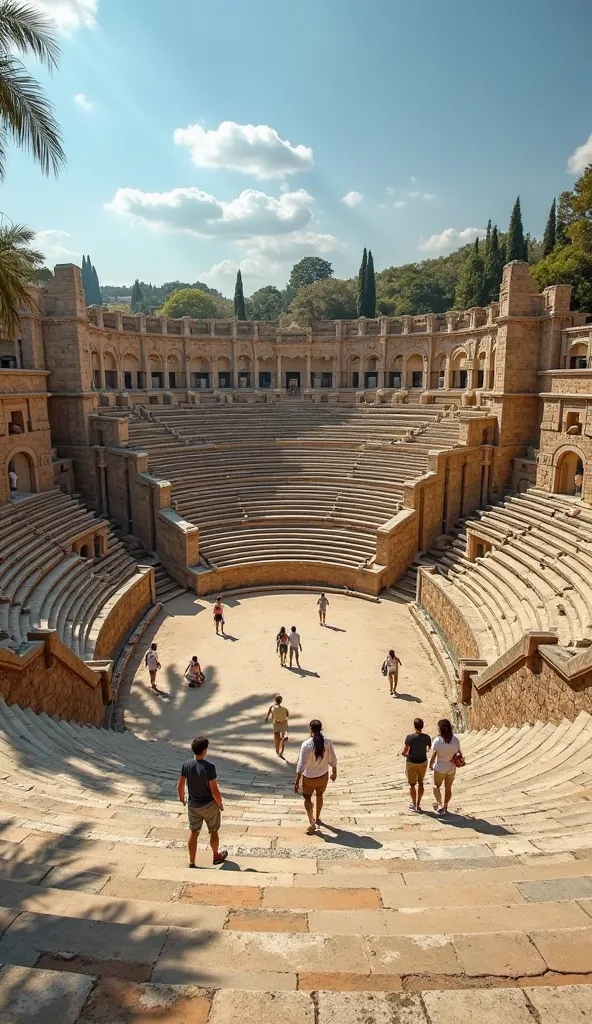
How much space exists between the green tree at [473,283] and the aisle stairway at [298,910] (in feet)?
139

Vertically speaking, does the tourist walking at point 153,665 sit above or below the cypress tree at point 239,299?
below

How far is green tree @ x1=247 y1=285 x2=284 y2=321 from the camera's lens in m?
85.9

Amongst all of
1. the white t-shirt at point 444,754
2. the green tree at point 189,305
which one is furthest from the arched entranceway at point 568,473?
the green tree at point 189,305

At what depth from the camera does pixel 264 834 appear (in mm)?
7117

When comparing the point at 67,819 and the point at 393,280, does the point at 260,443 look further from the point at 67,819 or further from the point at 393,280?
the point at 393,280

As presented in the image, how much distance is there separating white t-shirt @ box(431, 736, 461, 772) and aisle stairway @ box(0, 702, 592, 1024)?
0.58 meters

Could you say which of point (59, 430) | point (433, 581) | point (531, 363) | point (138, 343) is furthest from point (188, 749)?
point (138, 343)

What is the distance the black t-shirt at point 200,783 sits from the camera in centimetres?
604

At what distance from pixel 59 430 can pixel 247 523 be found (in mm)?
9775

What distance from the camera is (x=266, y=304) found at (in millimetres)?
88875

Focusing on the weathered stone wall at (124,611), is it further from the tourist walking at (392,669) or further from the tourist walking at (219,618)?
the tourist walking at (392,669)

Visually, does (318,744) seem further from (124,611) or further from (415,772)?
(124,611)

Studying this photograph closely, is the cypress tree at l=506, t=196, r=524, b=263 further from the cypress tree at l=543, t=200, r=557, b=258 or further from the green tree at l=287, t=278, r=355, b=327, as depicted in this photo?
the green tree at l=287, t=278, r=355, b=327

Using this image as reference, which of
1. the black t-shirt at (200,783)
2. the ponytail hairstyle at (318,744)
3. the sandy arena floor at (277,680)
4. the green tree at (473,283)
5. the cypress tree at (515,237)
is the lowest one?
the sandy arena floor at (277,680)
